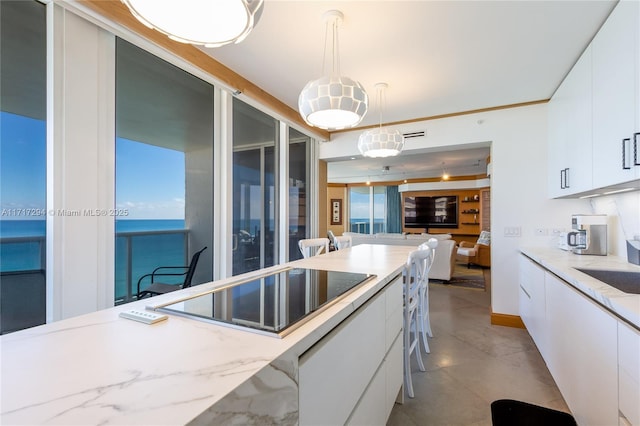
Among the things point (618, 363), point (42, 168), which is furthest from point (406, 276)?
point (42, 168)

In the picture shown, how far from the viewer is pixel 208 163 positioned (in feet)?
9.46

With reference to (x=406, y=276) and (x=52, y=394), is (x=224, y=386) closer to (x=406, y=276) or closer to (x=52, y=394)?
(x=52, y=394)

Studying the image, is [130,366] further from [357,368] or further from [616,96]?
[616,96]

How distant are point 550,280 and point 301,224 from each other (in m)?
3.03

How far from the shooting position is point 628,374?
1.12 m

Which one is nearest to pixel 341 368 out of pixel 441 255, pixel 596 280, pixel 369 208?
pixel 596 280

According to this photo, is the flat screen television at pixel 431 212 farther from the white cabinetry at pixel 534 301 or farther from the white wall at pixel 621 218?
the white wall at pixel 621 218

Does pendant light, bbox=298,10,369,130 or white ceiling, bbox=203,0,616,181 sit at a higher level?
white ceiling, bbox=203,0,616,181

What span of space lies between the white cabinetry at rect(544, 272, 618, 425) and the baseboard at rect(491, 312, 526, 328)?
4.06 ft

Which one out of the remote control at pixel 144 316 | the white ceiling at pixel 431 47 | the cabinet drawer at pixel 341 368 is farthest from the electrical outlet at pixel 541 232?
the remote control at pixel 144 316

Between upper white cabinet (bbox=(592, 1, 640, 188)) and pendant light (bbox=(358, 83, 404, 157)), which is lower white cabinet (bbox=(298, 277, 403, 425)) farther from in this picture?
upper white cabinet (bbox=(592, 1, 640, 188))

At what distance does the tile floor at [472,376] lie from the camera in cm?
189

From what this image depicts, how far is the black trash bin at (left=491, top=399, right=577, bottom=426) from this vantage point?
1449 mm

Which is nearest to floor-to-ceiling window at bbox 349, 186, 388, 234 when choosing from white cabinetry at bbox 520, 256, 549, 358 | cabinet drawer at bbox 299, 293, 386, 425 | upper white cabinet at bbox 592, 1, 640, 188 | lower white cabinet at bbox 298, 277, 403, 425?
white cabinetry at bbox 520, 256, 549, 358
